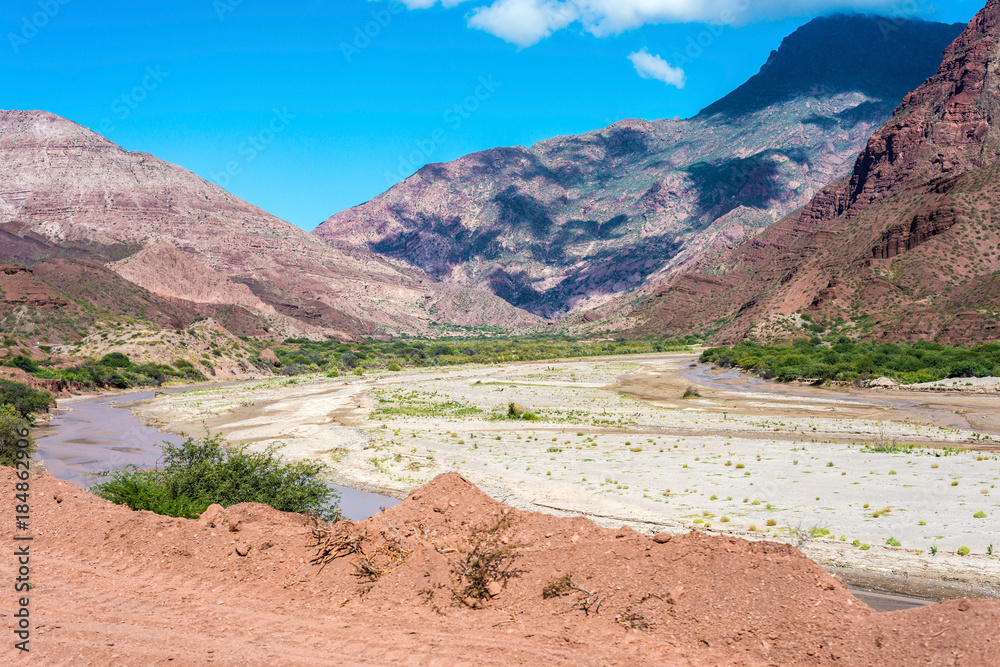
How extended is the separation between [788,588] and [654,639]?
5.49 ft

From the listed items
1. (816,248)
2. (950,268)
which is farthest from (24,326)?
(816,248)

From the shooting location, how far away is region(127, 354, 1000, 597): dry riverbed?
39.8 ft

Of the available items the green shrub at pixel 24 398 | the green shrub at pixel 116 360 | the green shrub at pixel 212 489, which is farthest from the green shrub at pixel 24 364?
the green shrub at pixel 212 489

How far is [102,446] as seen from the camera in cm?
2786

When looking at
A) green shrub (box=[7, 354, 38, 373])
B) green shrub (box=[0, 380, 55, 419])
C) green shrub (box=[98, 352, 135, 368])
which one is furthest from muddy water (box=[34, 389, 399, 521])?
green shrub (box=[98, 352, 135, 368])

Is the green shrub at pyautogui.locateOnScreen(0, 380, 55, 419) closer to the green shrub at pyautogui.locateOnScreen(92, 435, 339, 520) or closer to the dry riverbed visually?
the dry riverbed

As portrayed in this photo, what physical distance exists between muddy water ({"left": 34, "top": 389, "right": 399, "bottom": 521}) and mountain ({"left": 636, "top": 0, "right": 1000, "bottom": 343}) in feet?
216

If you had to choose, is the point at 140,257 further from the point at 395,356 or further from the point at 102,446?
the point at 102,446

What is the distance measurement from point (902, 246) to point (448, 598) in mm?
100197

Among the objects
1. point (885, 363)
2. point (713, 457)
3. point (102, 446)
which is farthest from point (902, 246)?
point (102, 446)

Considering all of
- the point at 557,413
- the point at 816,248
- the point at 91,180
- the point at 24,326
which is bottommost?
the point at 557,413

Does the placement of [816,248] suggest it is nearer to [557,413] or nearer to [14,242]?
[557,413]

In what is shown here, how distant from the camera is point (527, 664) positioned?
6.60m

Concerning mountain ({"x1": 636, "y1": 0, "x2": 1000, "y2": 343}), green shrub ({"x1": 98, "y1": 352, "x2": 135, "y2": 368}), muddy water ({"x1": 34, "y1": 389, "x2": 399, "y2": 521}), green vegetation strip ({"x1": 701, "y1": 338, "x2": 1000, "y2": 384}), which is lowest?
muddy water ({"x1": 34, "y1": 389, "x2": 399, "y2": 521})
